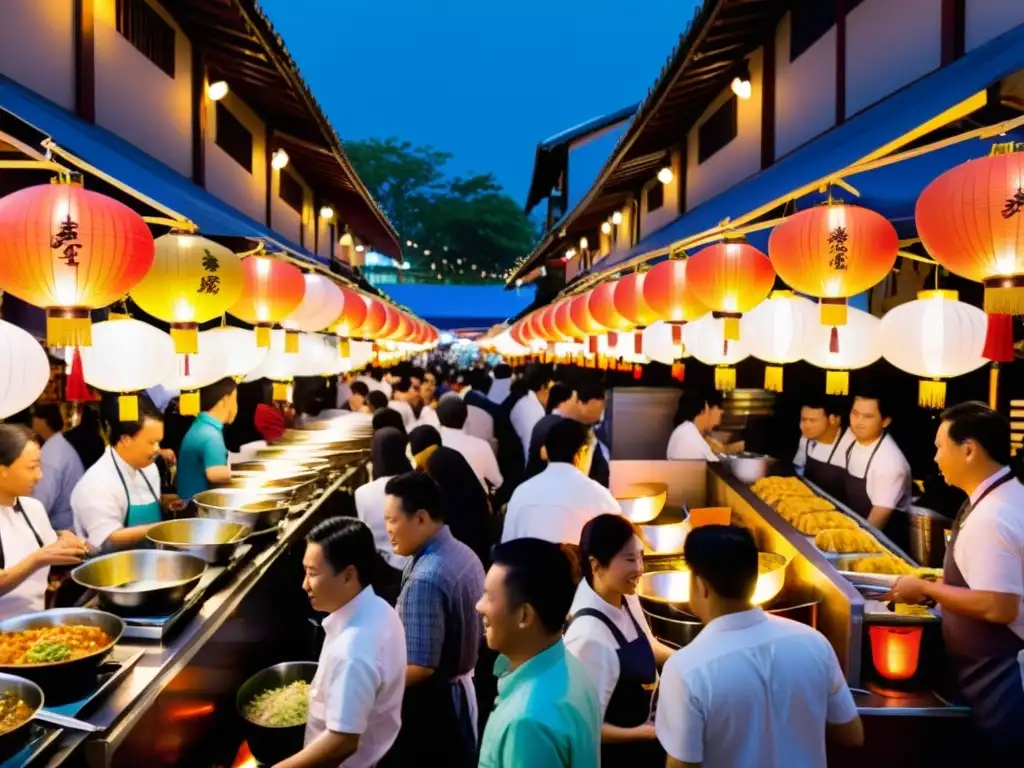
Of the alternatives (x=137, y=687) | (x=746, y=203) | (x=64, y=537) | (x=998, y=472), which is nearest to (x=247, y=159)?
(x=746, y=203)

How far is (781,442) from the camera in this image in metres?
13.1

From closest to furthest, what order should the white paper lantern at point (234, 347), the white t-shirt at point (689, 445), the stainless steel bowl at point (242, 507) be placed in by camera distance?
1. the stainless steel bowl at point (242, 507)
2. the white paper lantern at point (234, 347)
3. the white t-shirt at point (689, 445)

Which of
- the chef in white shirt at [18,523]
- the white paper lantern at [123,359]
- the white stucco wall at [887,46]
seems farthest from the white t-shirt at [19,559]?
the white stucco wall at [887,46]

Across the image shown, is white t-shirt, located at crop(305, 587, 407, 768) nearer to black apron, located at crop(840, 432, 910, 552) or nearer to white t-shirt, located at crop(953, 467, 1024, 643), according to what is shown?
white t-shirt, located at crop(953, 467, 1024, 643)

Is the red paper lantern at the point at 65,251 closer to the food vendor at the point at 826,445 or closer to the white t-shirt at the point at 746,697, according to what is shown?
the white t-shirt at the point at 746,697

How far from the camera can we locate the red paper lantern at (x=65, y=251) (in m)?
4.02

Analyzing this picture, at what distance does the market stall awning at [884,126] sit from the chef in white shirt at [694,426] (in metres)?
2.21

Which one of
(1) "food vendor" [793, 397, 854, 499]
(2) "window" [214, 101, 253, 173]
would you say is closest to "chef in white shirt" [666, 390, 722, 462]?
(1) "food vendor" [793, 397, 854, 499]

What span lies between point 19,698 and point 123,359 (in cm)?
246

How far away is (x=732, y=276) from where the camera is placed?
5.77 m

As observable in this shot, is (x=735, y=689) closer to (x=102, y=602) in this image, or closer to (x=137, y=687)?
(x=137, y=687)

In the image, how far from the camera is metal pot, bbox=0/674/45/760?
9.69ft

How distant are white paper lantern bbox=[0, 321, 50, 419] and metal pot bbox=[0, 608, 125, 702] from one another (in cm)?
111

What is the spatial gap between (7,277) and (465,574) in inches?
109
